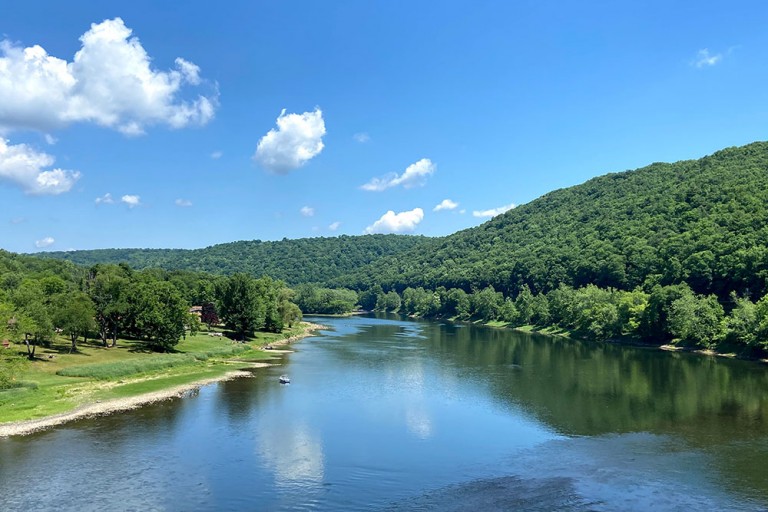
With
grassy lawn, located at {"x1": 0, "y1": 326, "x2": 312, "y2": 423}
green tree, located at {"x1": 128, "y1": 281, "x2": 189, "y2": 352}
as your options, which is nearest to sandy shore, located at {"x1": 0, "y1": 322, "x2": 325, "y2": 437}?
grassy lawn, located at {"x1": 0, "y1": 326, "x2": 312, "y2": 423}

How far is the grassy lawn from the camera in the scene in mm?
43719

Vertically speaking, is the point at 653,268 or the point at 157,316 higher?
the point at 653,268

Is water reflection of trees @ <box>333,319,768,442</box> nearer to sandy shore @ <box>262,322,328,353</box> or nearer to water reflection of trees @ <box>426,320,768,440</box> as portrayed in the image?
water reflection of trees @ <box>426,320,768,440</box>

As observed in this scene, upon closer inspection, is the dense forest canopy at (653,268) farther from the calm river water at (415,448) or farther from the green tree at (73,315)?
A: the calm river water at (415,448)

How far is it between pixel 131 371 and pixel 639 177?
583ft

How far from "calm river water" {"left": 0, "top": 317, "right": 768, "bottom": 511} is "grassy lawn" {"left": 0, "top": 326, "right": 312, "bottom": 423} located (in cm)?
543

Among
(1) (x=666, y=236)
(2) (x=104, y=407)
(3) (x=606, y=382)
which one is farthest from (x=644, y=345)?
(2) (x=104, y=407)

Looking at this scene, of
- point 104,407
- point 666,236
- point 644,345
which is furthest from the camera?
point 666,236

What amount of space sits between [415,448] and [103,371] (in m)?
36.2

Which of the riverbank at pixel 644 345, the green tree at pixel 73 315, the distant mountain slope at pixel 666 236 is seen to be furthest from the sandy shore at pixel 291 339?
the distant mountain slope at pixel 666 236

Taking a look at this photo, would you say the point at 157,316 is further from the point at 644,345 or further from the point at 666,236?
the point at 666,236

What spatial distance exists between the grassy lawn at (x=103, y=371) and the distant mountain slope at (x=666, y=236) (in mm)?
83933

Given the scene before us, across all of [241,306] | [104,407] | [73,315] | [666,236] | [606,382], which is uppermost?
[666,236]

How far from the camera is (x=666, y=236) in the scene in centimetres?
13112
